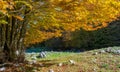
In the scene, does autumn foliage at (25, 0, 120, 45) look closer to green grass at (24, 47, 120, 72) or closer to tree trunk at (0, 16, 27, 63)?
tree trunk at (0, 16, 27, 63)

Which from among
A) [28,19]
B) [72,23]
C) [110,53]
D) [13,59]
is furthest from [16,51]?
[110,53]

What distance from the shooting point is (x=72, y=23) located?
9.15 m

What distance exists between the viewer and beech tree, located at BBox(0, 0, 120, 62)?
7391 millimetres

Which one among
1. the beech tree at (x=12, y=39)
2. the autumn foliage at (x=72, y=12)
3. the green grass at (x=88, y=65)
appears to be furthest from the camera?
the beech tree at (x=12, y=39)

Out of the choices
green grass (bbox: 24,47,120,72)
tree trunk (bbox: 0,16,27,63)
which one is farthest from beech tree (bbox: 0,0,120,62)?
green grass (bbox: 24,47,120,72)

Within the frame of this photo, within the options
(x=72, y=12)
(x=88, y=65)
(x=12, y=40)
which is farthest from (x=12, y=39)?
(x=72, y=12)

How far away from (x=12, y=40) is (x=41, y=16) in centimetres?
114

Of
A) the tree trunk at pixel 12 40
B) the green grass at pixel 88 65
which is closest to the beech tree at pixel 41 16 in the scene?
the tree trunk at pixel 12 40

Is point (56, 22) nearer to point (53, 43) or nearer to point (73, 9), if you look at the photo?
point (73, 9)

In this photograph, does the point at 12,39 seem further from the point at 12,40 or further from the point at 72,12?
the point at 72,12

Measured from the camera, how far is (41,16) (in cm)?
912

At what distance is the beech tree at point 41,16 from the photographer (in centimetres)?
739

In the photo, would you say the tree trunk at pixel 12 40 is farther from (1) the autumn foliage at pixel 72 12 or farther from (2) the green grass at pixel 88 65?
(2) the green grass at pixel 88 65

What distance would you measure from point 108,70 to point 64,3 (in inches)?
107
